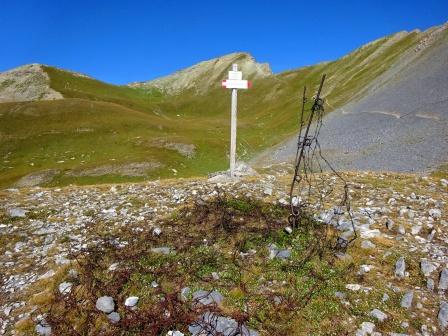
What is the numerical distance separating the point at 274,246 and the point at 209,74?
177 meters

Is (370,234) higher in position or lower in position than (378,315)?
higher

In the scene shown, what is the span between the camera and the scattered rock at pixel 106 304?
948 centimetres

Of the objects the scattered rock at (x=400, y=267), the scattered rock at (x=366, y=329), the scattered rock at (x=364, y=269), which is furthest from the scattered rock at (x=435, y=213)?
the scattered rock at (x=366, y=329)

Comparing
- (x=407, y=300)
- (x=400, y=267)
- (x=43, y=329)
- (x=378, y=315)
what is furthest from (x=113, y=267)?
(x=400, y=267)

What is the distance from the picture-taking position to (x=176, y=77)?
194 m

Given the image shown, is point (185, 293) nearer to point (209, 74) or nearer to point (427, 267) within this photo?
point (427, 267)

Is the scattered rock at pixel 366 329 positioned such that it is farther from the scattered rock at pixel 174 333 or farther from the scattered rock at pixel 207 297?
the scattered rock at pixel 174 333

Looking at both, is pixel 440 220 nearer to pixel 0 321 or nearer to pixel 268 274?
pixel 268 274

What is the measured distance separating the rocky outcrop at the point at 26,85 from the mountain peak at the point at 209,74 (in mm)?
59942

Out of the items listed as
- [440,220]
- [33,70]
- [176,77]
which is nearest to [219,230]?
[440,220]

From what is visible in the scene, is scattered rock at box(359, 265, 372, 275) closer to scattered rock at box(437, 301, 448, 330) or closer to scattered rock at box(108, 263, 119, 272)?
scattered rock at box(437, 301, 448, 330)

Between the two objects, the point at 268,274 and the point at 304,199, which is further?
the point at 304,199

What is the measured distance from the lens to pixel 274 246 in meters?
11.7

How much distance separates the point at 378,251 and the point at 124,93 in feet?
519
